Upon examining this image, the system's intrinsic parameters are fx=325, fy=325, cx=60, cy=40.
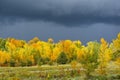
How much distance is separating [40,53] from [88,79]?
55.8m

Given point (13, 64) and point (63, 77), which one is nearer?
point (63, 77)

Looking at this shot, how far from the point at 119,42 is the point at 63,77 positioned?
15.5 meters

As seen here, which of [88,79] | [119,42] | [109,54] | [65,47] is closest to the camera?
[88,79]

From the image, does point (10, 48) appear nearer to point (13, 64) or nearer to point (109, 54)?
point (13, 64)

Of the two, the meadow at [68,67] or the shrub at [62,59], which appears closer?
the meadow at [68,67]

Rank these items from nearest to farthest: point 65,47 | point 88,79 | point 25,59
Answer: point 88,79
point 25,59
point 65,47

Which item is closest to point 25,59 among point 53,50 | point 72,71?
point 53,50

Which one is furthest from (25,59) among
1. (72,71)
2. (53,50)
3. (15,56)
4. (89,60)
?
(89,60)

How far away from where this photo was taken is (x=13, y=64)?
118 m

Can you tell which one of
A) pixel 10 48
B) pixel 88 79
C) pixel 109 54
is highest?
pixel 10 48

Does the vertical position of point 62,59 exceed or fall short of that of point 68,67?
it exceeds it

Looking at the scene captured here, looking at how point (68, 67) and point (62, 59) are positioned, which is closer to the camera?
point (68, 67)

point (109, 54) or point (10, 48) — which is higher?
point (10, 48)

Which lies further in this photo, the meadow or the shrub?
the shrub
